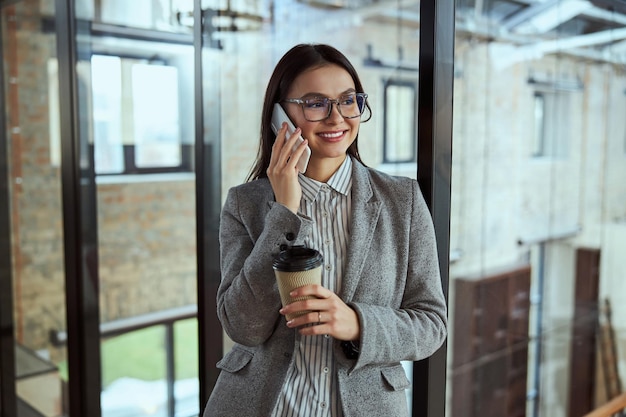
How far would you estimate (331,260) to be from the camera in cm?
125

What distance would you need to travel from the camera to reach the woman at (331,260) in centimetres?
119

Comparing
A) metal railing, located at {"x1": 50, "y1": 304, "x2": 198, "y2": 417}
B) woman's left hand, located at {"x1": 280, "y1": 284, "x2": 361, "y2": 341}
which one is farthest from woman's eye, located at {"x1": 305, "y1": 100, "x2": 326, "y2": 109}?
metal railing, located at {"x1": 50, "y1": 304, "x2": 198, "y2": 417}

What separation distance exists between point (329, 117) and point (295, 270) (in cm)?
31

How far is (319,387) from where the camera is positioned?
1.25 meters

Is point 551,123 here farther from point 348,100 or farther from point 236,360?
point 236,360

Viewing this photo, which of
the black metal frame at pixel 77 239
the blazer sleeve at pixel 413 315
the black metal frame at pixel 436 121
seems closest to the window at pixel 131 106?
the black metal frame at pixel 77 239

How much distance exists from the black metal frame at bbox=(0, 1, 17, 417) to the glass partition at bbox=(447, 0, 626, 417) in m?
2.70

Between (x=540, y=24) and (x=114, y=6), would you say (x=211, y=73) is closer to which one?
(x=540, y=24)

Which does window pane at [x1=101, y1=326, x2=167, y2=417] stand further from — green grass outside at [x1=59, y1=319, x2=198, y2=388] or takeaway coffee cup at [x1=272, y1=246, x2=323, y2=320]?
takeaway coffee cup at [x1=272, y1=246, x2=323, y2=320]

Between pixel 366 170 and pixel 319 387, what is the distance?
42 centimetres

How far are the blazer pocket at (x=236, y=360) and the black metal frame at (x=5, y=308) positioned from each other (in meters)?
2.91

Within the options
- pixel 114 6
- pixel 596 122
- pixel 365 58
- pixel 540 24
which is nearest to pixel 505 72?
pixel 540 24

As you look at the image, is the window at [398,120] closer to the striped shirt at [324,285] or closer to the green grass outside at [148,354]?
the striped shirt at [324,285]

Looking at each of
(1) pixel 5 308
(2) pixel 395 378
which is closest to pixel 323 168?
(2) pixel 395 378
